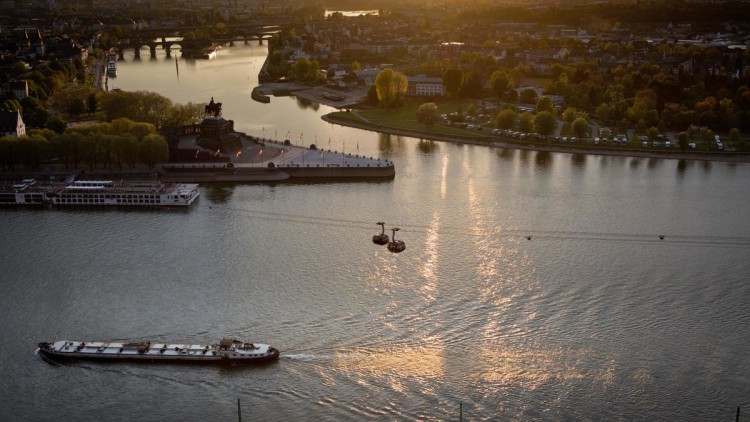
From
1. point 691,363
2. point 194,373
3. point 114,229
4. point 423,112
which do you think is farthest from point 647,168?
point 194,373

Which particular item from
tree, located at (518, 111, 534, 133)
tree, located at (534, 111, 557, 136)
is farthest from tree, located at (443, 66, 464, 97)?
tree, located at (534, 111, 557, 136)

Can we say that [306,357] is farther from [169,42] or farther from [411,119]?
[169,42]

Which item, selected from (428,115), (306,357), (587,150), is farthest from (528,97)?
(306,357)

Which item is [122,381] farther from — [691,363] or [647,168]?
[647,168]

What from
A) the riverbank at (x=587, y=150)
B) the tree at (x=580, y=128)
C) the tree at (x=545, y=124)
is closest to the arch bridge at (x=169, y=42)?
the riverbank at (x=587, y=150)

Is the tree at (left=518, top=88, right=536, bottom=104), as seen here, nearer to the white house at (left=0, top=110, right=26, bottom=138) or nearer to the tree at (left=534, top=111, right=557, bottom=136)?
the tree at (left=534, top=111, right=557, bottom=136)

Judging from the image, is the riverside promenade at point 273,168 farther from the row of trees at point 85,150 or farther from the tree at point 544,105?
the tree at point 544,105
